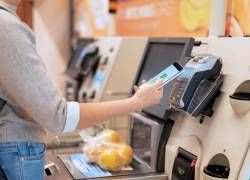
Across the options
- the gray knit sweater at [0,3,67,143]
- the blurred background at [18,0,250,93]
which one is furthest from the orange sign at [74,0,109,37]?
the gray knit sweater at [0,3,67,143]

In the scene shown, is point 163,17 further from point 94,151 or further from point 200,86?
point 200,86

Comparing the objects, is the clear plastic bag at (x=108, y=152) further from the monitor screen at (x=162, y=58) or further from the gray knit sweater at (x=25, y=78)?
the gray knit sweater at (x=25, y=78)

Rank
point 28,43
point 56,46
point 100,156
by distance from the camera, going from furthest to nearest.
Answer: point 56,46
point 100,156
point 28,43

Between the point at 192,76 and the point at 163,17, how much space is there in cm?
148

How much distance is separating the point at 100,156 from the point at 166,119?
32cm

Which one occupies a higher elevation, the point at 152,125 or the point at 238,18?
the point at 238,18

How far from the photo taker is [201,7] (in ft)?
7.20

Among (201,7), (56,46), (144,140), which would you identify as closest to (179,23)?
(201,7)

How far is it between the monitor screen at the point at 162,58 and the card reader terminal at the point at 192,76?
5.1 inches

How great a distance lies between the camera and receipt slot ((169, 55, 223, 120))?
130 centimetres

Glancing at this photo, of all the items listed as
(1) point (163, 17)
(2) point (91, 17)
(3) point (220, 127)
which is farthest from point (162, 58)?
(2) point (91, 17)

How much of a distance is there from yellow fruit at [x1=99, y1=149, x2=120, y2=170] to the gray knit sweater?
17.8 inches

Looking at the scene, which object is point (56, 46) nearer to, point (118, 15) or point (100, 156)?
point (118, 15)

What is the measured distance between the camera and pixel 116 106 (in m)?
1.22
